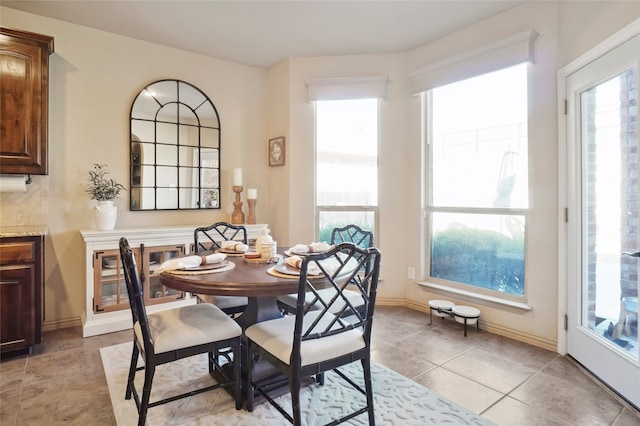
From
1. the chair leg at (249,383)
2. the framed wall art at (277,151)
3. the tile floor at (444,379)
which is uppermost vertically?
the framed wall art at (277,151)

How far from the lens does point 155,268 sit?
324 cm

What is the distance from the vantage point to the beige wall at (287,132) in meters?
2.76

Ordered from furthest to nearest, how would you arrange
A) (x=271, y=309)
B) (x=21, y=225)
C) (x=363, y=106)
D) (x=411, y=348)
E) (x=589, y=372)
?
(x=363, y=106) < (x=21, y=225) < (x=411, y=348) < (x=589, y=372) < (x=271, y=309)

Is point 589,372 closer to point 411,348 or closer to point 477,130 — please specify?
point 411,348

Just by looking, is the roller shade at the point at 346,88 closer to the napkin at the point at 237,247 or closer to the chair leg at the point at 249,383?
the napkin at the point at 237,247

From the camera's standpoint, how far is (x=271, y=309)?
86.2 inches

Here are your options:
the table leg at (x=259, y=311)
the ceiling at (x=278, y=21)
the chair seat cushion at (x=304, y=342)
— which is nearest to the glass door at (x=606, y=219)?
the ceiling at (x=278, y=21)

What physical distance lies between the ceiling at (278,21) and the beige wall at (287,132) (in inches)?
5.1

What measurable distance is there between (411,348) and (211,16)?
331cm

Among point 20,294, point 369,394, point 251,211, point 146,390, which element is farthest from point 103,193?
point 369,394

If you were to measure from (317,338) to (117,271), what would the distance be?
7.50ft

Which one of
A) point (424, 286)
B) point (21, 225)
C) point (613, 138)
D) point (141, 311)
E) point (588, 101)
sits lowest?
point (424, 286)

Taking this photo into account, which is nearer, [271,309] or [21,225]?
[271,309]

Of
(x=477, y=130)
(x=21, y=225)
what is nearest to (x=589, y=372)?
(x=477, y=130)
